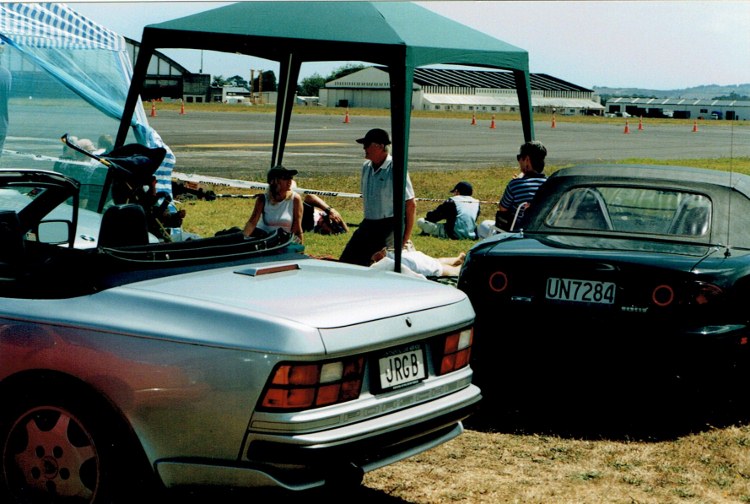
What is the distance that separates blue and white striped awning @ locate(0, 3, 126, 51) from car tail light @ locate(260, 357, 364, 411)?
27.3ft

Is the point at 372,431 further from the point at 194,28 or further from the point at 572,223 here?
the point at 194,28

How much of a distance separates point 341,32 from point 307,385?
476 cm

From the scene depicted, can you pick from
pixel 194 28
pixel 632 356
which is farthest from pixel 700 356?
pixel 194 28

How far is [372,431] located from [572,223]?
299 centimetres

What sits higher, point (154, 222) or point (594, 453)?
point (154, 222)

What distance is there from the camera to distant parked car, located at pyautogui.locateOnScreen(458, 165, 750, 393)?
5.15 m

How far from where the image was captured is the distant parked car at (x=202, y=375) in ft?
10.9

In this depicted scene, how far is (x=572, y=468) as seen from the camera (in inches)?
187

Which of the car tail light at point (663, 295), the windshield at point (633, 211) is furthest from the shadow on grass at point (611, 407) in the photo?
the windshield at point (633, 211)

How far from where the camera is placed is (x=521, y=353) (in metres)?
5.56

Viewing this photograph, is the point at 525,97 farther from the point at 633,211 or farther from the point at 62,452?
the point at 62,452

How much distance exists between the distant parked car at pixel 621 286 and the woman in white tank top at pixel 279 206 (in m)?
2.46

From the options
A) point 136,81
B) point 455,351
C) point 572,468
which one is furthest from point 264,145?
point 455,351

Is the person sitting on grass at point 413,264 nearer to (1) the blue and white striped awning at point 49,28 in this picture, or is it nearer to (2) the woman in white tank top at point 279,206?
(2) the woman in white tank top at point 279,206
